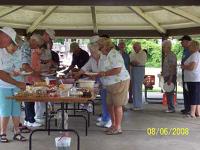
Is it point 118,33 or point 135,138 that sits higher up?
point 118,33

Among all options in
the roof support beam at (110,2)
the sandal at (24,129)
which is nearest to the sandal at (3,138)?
the sandal at (24,129)

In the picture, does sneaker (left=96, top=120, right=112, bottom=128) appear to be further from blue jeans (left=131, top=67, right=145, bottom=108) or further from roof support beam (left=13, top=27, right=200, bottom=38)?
roof support beam (left=13, top=27, right=200, bottom=38)

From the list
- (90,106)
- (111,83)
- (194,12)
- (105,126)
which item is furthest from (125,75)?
(194,12)

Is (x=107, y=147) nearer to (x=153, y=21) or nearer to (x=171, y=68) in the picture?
(x=171, y=68)

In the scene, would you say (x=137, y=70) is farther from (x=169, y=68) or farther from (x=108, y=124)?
(x=108, y=124)

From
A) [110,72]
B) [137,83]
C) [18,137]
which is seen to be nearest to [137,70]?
[137,83]

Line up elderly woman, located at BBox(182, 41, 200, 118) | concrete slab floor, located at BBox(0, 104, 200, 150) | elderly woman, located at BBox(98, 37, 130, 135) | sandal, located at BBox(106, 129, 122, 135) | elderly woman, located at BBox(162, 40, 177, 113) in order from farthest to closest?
elderly woman, located at BBox(162, 40, 177, 113), elderly woman, located at BBox(182, 41, 200, 118), sandal, located at BBox(106, 129, 122, 135), elderly woman, located at BBox(98, 37, 130, 135), concrete slab floor, located at BBox(0, 104, 200, 150)

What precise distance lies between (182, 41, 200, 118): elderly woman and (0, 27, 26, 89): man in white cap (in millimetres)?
3964

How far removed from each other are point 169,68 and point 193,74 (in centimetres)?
80

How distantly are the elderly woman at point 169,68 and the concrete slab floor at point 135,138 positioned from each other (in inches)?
36.8

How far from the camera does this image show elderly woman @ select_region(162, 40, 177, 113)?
30.3ft

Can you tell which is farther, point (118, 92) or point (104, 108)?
point (104, 108)
